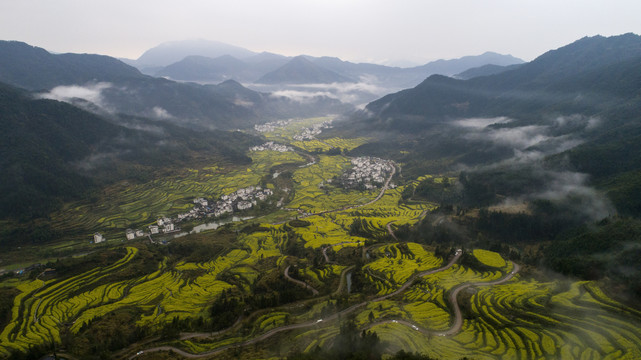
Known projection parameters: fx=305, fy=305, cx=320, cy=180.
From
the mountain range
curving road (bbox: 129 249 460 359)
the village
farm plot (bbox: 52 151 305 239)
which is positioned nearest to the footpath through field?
curving road (bbox: 129 249 460 359)

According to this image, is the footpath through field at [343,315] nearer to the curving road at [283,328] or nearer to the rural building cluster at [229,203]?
the curving road at [283,328]

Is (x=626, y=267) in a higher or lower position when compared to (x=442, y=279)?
higher

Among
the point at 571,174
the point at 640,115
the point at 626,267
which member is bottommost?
the point at 626,267

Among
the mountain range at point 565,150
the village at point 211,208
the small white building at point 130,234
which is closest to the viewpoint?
the mountain range at point 565,150

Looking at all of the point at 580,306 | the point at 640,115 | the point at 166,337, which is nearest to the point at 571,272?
the point at 580,306

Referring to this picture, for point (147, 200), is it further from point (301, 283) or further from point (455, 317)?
point (455, 317)

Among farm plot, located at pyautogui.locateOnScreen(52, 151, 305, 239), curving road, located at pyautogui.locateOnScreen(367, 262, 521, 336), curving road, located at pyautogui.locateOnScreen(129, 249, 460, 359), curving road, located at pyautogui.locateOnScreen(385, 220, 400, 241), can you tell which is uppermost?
farm plot, located at pyautogui.locateOnScreen(52, 151, 305, 239)

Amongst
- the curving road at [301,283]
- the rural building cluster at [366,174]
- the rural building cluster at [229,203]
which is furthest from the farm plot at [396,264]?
the rural building cluster at [366,174]

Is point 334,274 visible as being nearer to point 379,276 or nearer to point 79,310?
point 379,276

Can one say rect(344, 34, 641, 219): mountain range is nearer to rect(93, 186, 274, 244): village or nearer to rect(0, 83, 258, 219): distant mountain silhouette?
rect(93, 186, 274, 244): village
